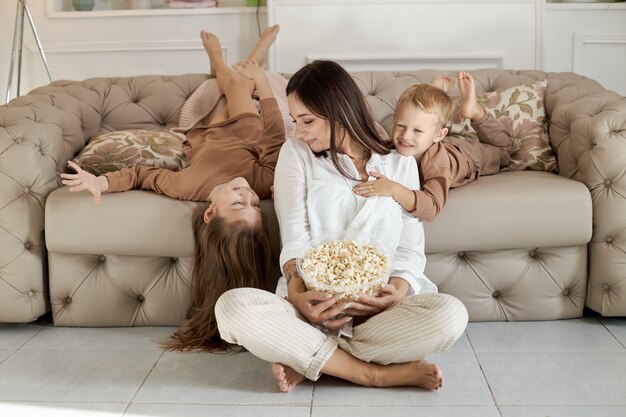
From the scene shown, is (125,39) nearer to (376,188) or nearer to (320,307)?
(376,188)

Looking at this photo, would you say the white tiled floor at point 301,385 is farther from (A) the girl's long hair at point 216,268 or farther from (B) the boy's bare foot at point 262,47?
(B) the boy's bare foot at point 262,47

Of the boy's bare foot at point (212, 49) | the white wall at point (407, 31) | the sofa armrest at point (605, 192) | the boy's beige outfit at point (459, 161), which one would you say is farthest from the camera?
the white wall at point (407, 31)

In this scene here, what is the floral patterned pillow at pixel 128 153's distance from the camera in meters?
2.52

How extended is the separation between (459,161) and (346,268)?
2.26 ft

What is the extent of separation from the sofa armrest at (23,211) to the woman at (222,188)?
0.41 ft

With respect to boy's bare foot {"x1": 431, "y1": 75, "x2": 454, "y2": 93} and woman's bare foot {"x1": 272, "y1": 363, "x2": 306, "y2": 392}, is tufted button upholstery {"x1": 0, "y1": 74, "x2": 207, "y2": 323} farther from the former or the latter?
boy's bare foot {"x1": 431, "y1": 75, "x2": 454, "y2": 93}

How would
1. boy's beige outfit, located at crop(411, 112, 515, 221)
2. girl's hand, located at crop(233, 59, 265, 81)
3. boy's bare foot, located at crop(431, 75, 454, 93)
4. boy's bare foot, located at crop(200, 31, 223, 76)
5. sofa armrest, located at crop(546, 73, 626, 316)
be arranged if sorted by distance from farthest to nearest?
boy's bare foot, located at crop(200, 31, 223, 76)
girl's hand, located at crop(233, 59, 265, 81)
boy's bare foot, located at crop(431, 75, 454, 93)
sofa armrest, located at crop(546, 73, 626, 316)
boy's beige outfit, located at crop(411, 112, 515, 221)

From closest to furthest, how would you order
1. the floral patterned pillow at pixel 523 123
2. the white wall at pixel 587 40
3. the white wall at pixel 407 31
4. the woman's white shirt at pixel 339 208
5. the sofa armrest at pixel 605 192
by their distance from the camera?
the woman's white shirt at pixel 339 208
the sofa armrest at pixel 605 192
the floral patterned pillow at pixel 523 123
the white wall at pixel 407 31
the white wall at pixel 587 40

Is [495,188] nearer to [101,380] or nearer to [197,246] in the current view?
[197,246]

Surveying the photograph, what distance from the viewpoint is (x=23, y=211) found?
233 cm

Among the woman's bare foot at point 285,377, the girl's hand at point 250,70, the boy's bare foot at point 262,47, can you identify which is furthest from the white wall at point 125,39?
the woman's bare foot at point 285,377

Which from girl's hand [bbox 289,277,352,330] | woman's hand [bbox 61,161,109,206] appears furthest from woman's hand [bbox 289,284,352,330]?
woman's hand [bbox 61,161,109,206]

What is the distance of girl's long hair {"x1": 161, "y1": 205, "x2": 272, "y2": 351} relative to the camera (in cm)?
215

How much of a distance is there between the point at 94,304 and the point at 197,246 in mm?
391
